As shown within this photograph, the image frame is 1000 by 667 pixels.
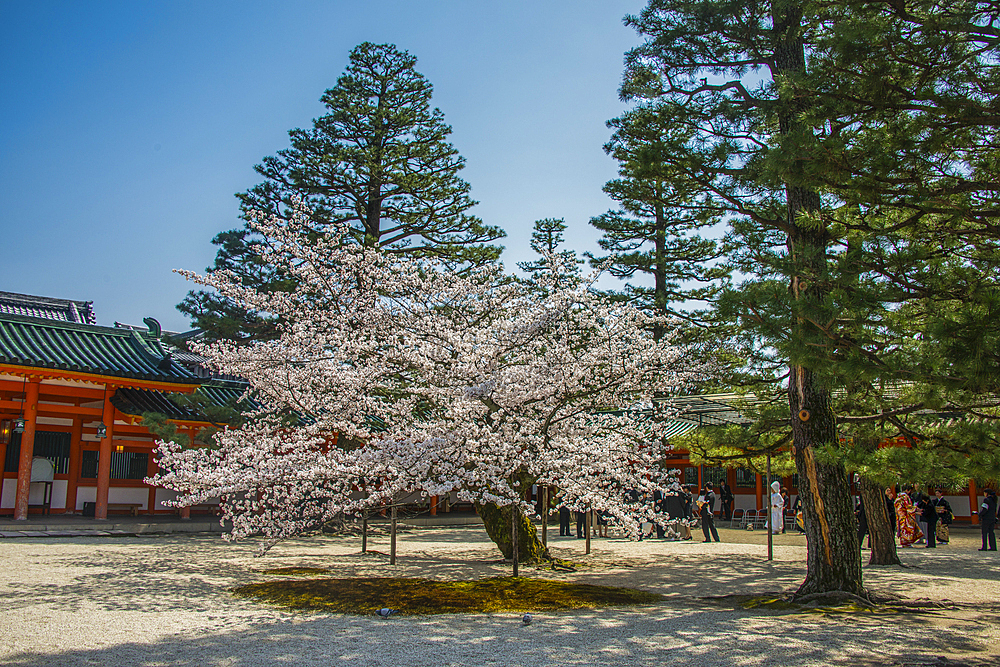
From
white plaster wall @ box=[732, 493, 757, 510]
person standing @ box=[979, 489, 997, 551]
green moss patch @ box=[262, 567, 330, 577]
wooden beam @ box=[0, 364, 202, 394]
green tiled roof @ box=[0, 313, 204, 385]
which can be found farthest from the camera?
white plaster wall @ box=[732, 493, 757, 510]

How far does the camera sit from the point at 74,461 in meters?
15.9

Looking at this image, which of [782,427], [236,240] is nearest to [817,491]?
[782,427]

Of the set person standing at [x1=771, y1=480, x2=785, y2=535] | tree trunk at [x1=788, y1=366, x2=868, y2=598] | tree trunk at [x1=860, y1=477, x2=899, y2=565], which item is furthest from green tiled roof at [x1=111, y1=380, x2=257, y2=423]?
person standing at [x1=771, y1=480, x2=785, y2=535]

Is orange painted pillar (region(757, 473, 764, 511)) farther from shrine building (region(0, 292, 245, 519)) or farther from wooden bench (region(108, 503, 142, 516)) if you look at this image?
wooden bench (region(108, 503, 142, 516))

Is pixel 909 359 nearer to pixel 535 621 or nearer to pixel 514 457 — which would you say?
pixel 535 621

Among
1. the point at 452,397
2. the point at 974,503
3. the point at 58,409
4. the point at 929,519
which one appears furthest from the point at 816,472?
the point at 974,503

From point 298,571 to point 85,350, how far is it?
810 cm

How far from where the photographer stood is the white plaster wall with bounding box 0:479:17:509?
14.9 metres

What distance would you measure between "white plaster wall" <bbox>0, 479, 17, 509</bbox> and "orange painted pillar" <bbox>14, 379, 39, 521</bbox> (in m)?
1.75

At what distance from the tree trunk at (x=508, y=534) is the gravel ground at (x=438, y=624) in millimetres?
444

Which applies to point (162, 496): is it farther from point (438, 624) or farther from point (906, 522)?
point (906, 522)

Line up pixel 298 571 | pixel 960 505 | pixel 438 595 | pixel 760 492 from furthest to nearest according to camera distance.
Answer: pixel 760 492 → pixel 960 505 → pixel 298 571 → pixel 438 595

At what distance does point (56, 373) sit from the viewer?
13172 mm

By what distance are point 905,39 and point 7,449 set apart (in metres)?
17.9
